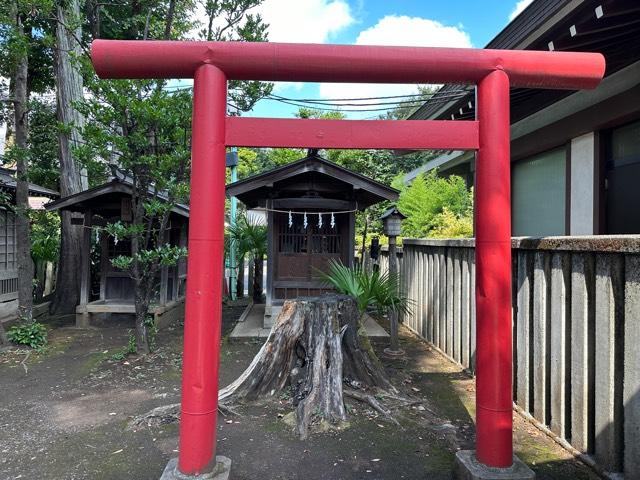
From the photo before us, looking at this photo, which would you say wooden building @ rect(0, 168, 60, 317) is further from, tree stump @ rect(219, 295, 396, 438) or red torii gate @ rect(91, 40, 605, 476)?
red torii gate @ rect(91, 40, 605, 476)

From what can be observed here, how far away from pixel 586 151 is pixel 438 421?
3.73 metres

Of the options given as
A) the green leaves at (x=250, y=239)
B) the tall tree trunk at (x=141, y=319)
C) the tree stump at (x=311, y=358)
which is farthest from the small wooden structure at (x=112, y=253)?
the tree stump at (x=311, y=358)

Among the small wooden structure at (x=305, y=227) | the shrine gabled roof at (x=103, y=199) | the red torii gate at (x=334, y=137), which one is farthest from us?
the small wooden structure at (x=305, y=227)

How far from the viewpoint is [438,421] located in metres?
4.06

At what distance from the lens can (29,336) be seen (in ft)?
22.7

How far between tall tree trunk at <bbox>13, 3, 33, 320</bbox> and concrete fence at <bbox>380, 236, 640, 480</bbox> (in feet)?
Answer: 24.8

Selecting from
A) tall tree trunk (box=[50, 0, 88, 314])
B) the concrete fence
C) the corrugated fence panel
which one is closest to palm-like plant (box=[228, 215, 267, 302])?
Answer: tall tree trunk (box=[50, 0, 88, 314])

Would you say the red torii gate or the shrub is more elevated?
the red torii gate

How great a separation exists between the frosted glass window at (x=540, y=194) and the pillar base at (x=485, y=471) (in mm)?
4189

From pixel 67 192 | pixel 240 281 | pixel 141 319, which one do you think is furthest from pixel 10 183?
pixel 240 281

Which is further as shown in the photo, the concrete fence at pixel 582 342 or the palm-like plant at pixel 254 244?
the palm-like plant at pixel 254 244

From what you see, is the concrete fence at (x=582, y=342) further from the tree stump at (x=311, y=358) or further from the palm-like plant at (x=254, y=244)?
the palm-like plant at (x=254, y=244)

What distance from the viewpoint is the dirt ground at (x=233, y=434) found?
3.19 metres

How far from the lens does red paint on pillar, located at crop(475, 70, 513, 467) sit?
2914 mm
